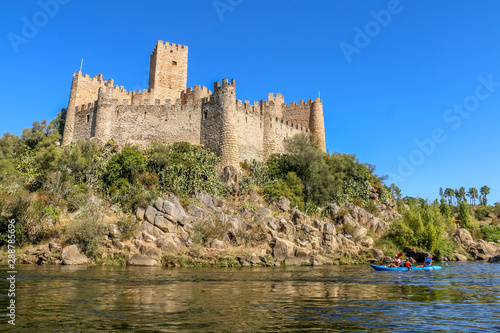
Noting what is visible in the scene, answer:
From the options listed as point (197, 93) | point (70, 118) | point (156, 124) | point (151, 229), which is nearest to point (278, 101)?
point (197, 93)

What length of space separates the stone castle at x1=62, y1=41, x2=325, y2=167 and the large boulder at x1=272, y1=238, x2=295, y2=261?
1185cm

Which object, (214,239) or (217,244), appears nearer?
(217,244)

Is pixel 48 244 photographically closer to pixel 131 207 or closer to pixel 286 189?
pixel 131 207

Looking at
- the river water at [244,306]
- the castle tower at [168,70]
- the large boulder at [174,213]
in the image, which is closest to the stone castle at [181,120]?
the castle tower at [168,70]

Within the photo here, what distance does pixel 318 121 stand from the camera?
53.2 metres

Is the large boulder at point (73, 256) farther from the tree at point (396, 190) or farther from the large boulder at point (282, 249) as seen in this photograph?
the tree at point (396, 190)

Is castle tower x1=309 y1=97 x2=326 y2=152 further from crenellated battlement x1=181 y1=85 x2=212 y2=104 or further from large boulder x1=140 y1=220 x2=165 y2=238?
large boulder x1=140 y1=220 x2=165 y2=238

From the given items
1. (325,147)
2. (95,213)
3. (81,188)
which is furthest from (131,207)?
(325,147)

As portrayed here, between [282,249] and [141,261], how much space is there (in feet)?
35.1

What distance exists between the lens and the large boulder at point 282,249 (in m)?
28.9

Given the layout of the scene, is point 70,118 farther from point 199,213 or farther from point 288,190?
point 288,190

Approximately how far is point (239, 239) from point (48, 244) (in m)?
14.2

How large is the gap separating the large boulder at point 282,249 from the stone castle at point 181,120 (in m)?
11.8

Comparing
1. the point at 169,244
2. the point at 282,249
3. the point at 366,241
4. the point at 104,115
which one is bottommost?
the point at 282,249
